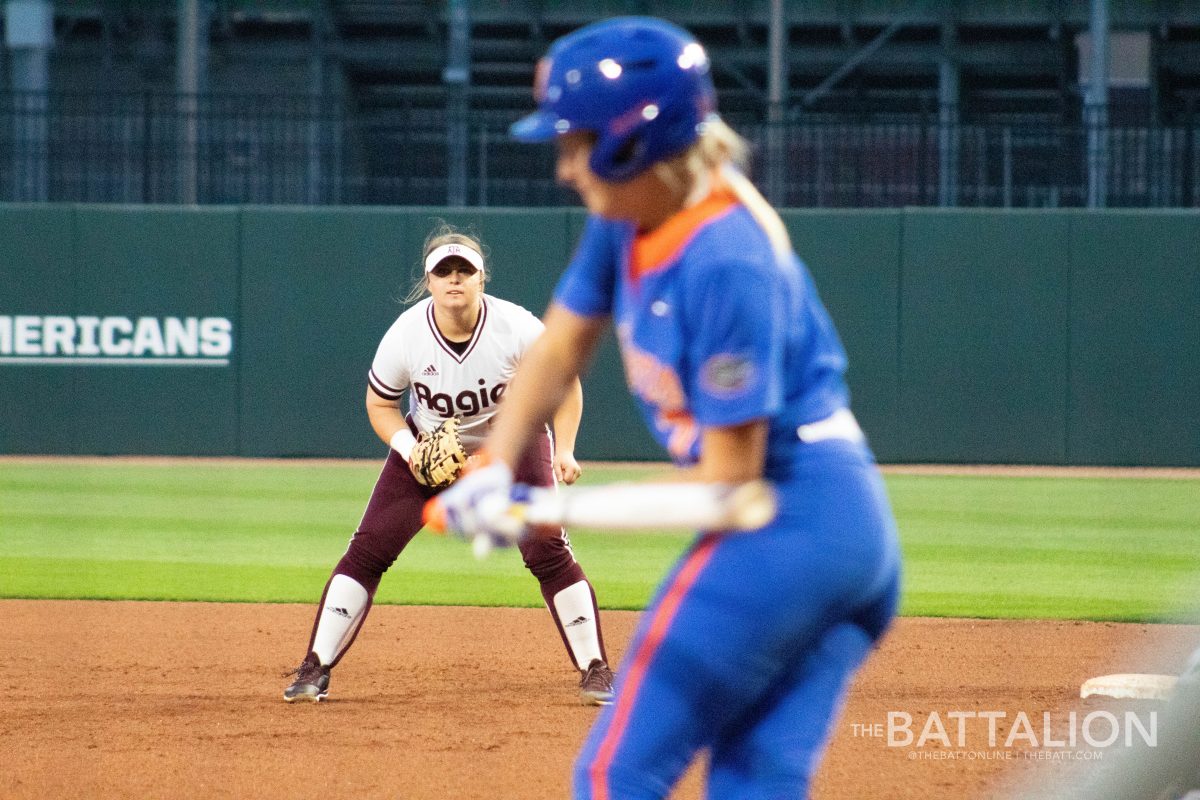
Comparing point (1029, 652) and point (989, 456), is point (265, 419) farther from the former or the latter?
point (1029, 652)

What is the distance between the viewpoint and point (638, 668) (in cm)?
252

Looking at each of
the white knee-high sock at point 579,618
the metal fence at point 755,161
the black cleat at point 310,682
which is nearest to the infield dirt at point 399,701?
the black cleat at point 310,682

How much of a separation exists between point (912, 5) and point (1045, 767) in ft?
73.3

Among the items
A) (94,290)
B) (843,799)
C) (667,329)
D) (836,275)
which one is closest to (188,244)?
(94,290)

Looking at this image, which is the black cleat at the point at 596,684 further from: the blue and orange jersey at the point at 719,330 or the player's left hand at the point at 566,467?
the blue and orange jersey at the point at 719,330

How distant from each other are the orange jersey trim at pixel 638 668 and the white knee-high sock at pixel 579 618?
3303mm

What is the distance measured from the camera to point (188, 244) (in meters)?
15.8

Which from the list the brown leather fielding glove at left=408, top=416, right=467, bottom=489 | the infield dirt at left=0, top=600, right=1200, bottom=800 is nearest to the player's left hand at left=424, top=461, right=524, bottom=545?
the infield dirt at left=0, top=600, right=1200, bottom=800

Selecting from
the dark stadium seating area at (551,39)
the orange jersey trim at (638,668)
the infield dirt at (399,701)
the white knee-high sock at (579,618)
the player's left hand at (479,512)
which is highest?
the dark stadium seating area at (551,39)

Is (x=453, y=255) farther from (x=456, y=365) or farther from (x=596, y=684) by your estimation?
(x=596, y=684)

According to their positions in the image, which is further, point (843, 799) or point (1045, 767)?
point (1045, 767)

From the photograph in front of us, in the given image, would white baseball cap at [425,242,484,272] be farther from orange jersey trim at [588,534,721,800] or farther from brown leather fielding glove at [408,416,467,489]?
orange jersey trim at [588,534,721,800]

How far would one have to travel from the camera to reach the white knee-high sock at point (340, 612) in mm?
5808

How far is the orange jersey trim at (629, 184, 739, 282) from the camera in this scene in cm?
247
